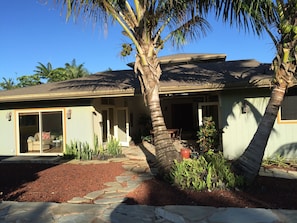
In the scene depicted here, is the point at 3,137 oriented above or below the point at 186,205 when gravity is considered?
above

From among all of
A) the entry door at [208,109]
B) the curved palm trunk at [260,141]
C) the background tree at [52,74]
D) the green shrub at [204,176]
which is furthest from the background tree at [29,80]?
the curved palm trunk at [260,141]

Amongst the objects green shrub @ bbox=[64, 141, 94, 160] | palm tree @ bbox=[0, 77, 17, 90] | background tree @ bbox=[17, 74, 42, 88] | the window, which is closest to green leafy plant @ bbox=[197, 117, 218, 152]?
the window

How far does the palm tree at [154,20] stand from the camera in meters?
7.99

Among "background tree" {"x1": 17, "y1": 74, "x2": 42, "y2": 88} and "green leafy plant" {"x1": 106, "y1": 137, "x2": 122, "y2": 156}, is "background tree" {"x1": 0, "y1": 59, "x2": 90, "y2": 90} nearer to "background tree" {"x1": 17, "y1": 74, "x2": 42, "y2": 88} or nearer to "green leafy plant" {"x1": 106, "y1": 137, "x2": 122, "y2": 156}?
"background tree" {"x1": 17, "y1": 74, "x2": 42, "y2": 88}

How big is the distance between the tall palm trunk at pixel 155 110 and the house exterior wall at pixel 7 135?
345 inches

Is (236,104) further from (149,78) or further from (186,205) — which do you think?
(186,205)

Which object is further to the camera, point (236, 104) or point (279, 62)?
point (236, 104)

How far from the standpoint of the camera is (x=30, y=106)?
14461 millimetres

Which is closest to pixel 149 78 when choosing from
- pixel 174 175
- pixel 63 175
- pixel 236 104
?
pixel 174 175

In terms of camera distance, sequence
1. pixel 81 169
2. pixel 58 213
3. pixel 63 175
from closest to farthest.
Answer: pixel 58 213, pixel 63 175, pixel 81 169

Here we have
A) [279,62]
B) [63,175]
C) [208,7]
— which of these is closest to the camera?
[279,62]

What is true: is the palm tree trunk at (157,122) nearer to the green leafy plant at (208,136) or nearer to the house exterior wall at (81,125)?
the green leafy plant at (208,136)

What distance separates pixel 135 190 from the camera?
745 centimetres

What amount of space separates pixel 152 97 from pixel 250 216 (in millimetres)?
4231
